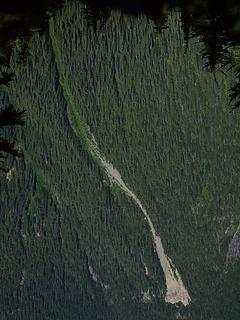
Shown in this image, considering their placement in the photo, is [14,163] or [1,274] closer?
[14,163]

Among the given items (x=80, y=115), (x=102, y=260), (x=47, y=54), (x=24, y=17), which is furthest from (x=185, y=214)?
(x=24, y=17)

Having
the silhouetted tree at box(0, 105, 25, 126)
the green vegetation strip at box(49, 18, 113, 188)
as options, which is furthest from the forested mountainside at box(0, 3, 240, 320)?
the silhouetted tree at box(0, 105, 25, 126)

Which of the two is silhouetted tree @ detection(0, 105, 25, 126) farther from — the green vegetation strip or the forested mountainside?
the green vegetation strip

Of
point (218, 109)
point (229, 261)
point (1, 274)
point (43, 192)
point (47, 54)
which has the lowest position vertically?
point (229, 261)

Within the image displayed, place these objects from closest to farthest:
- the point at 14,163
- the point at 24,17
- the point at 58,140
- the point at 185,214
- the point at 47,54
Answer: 1. the point at 24,17
2. the point at 47,54
3. the point at 14,163
4. the point at 58,140
5. the point at 185,214

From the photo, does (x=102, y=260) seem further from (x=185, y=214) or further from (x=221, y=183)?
(x=221, y=183)

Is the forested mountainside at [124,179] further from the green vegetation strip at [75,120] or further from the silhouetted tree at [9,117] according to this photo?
the silhouetted tree at [9,117]

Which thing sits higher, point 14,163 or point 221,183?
point 14,163

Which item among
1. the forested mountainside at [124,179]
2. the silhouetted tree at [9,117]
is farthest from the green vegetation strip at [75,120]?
the silhouetted tree at [9,117]
